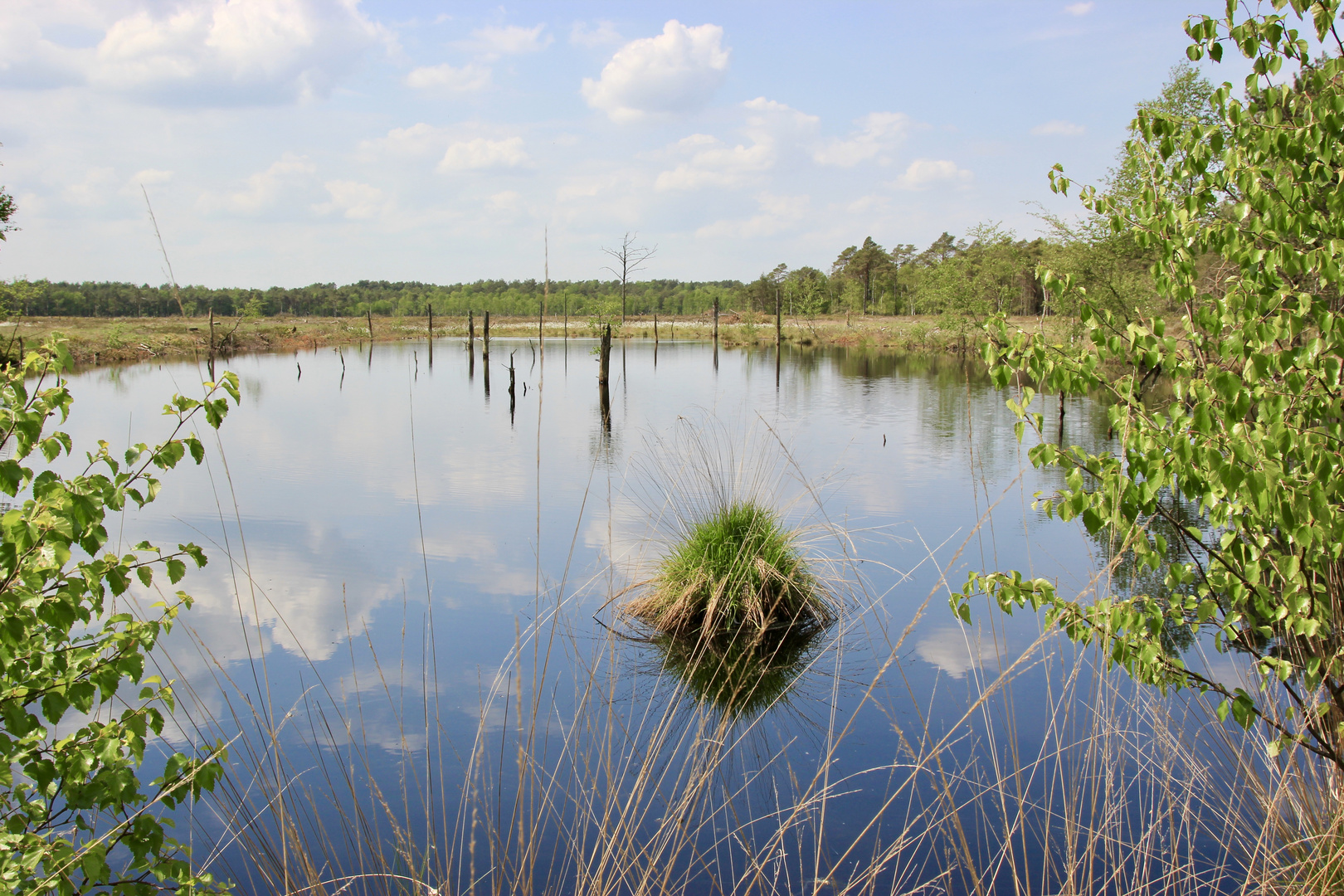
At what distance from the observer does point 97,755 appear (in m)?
1.91

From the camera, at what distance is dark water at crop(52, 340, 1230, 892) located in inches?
155

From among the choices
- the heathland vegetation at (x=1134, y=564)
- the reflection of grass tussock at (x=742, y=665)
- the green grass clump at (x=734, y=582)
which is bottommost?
the reflection of grass tussock at (x=742, y=665)

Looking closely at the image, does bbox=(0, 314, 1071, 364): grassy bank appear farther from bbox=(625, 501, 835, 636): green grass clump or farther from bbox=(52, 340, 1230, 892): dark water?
bbox=(625, 501, 835, 636): green grass clump

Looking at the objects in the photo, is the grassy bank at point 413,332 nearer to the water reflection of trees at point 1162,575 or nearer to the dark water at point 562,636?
the dark water at point 562,636

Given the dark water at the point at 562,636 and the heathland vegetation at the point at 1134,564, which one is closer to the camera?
the heathland vegetation at the point at 1134,564

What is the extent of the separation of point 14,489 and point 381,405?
2304cm

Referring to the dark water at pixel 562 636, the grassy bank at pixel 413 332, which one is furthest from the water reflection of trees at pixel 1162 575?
the grassy bank at pixel 413 332

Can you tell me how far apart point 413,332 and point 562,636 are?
69427 mm

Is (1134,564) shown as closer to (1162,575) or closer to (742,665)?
(742,665)

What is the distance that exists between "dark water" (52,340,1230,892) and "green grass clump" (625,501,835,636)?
1.04 feet

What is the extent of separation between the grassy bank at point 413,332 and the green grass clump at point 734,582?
62.5ft

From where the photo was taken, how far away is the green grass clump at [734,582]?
6531 mm

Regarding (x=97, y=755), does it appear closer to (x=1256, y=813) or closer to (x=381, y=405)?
(x=1256, y=813)

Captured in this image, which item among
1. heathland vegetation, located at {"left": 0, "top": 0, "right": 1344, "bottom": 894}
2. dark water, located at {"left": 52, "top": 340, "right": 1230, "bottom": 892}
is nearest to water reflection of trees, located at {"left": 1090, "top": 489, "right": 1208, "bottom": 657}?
dark water, located at {"left": 52, "top": 340, "right": 1230, "bottom": 892}
